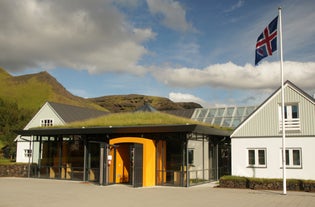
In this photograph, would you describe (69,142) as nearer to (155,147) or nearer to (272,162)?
(155,147)

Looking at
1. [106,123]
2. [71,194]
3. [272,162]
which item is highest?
[106,123]

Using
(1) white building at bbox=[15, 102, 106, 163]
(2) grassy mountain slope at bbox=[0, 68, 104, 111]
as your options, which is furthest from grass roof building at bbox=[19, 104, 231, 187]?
(2) grassy mountain slope at bbox=[0, 68, 104, 111]

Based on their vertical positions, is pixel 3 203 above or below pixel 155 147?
below

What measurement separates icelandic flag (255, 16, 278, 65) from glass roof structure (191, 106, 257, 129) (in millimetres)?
14876

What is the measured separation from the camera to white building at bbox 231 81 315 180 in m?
20.2

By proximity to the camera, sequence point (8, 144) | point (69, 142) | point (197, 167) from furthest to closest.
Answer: point (8, 144) < point (69, 142) < point (197, 167)

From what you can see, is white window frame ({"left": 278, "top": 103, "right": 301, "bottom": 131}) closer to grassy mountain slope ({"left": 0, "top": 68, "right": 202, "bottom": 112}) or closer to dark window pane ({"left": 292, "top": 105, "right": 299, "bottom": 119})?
dark window pane ({"left": 292, "top": 105, "right": 299, "bottom": 119})

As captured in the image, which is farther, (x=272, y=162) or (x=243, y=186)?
(x=272, y=162)

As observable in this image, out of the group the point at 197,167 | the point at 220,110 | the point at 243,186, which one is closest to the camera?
the point at 243,186

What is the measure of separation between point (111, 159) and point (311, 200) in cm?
1104

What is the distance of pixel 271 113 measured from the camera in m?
21.4

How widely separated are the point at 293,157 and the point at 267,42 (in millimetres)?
6910

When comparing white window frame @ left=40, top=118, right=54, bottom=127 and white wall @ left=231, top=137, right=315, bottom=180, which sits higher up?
white window frame @ left=40, top=118, right=54, bottom=127

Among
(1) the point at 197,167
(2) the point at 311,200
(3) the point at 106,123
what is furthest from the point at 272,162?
(3) the point at 106,123
